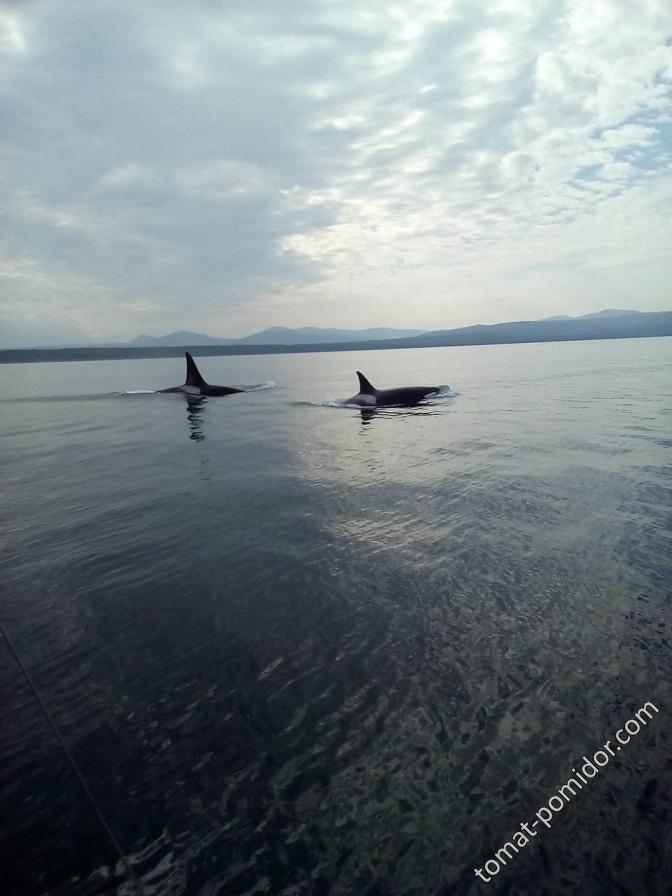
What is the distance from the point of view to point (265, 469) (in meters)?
16.6

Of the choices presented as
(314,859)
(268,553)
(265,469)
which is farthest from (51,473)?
(314,859)

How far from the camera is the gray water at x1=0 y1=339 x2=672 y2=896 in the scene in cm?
368

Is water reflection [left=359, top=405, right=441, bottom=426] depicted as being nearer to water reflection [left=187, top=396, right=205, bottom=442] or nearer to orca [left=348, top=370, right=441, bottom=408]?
orca [left=348, top=370, right=441, bottom=408]

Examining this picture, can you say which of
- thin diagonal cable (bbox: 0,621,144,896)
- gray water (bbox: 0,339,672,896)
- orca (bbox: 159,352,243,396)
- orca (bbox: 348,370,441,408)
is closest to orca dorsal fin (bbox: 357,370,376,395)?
orca (bbox: 348,370,441,408)

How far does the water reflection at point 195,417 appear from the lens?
23.8 meters

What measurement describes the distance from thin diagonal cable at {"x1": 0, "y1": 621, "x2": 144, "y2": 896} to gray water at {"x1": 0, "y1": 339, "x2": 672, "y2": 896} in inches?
1.8

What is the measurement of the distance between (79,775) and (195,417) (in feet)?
91.2

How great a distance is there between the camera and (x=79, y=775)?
443 cm

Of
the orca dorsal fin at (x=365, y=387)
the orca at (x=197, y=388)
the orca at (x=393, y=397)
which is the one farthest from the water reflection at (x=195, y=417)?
the orca dorsal fin at (x=365, y=387)

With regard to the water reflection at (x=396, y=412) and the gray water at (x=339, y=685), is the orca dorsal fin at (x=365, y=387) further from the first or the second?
the gray water at (x=339, y=685)

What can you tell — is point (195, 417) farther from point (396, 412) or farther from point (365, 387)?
point (365, 387)

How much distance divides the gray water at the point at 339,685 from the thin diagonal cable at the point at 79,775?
0.05 m

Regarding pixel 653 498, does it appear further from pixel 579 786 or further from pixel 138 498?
pixel 138 498

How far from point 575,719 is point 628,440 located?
16.5 meters
